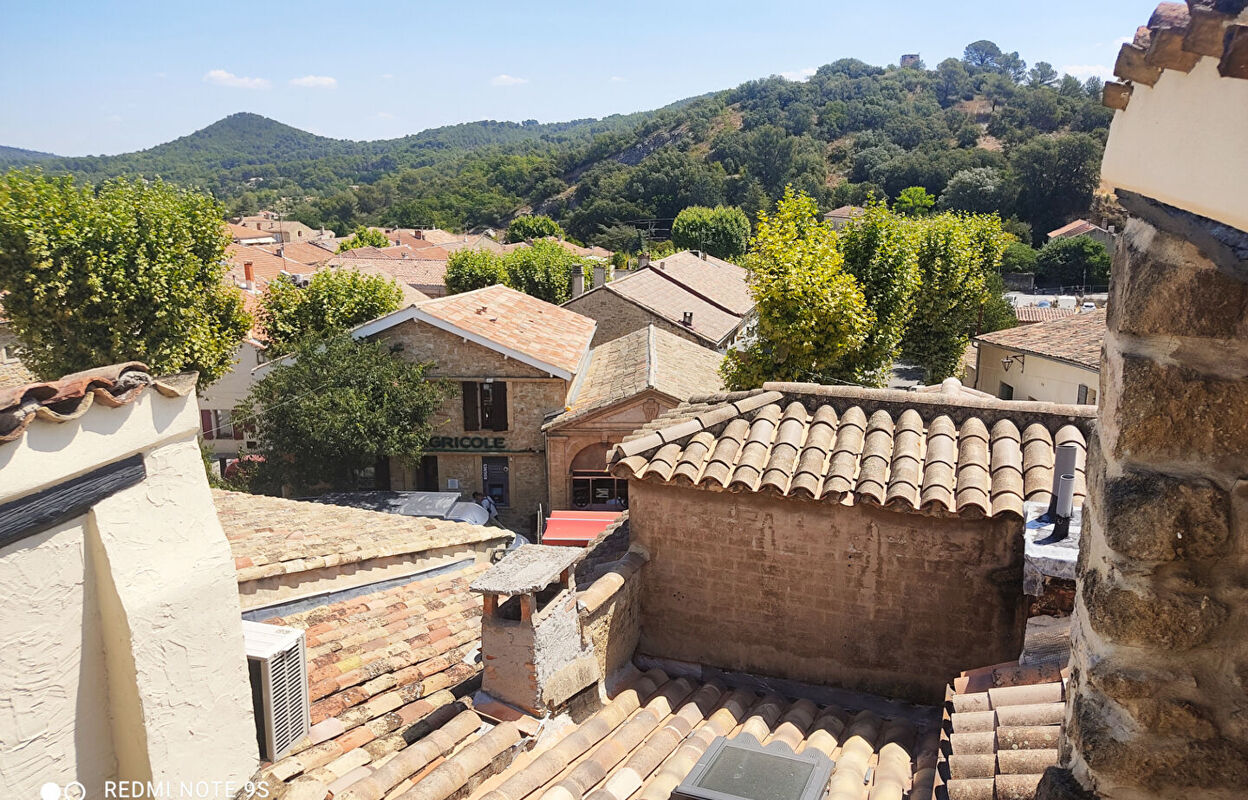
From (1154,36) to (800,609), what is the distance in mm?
6226

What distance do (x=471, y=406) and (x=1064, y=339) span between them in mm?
15010

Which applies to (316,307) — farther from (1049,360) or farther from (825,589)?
(825,589)

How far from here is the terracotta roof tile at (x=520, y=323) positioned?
20.9 metres

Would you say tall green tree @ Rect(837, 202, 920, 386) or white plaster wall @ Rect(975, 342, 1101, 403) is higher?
tall green tree @ Rect(837, 202, 920, 386)

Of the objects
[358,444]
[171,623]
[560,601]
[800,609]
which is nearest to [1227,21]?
[171,623]

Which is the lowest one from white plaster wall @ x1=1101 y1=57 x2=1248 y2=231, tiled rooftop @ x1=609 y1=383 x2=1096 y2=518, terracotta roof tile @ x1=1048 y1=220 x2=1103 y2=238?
tiled rooftop @ x1=609 y1=383 x2=1096 y2=518

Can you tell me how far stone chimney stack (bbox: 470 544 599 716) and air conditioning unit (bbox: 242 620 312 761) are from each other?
1.23m

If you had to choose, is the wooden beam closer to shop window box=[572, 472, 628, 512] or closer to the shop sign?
shop window box=[572, 472, 628, 512]

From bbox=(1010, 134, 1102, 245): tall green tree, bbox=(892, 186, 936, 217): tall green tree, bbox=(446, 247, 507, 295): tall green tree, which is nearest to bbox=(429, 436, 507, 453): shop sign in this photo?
bbox=(446, 247, 507, 295): tall green tree

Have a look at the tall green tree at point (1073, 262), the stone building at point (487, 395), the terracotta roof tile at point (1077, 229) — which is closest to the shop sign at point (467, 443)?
the stone building at point (487, 395)

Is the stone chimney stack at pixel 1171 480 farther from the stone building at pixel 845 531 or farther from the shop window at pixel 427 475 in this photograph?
the shop window at pixel 427 475

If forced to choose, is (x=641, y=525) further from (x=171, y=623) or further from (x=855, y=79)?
(x=855, y=79)

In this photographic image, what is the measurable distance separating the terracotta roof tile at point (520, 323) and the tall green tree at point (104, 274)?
5.08 metres

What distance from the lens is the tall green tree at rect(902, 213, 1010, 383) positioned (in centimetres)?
2370
